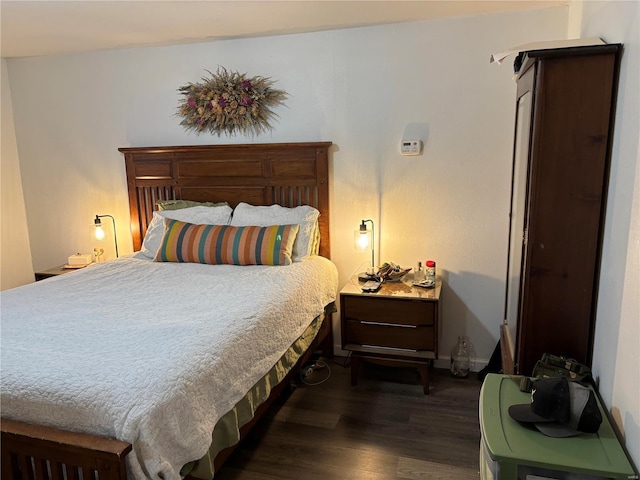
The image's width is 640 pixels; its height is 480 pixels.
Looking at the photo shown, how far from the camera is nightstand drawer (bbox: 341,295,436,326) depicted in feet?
8.79

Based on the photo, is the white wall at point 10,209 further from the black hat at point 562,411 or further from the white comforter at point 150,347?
the black hat at point 562,411

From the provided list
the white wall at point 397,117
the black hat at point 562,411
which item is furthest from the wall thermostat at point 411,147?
the black hat at point 562,411

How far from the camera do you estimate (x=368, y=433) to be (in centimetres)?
241

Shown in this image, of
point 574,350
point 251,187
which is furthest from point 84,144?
point 574,350

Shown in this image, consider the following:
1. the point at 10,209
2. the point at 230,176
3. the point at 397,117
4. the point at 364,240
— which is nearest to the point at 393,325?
the point at 364,240

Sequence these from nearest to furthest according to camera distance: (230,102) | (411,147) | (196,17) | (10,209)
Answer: (196,17), (411,147), (230,102), (10,209)

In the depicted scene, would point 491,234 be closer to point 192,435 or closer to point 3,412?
point 192,435

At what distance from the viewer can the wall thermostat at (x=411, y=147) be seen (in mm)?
2943

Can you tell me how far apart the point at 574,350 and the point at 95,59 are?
12.0 ft

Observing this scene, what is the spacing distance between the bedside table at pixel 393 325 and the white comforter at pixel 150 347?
230 mm

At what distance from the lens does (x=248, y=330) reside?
6.62 ft

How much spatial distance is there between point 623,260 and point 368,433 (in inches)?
59.2

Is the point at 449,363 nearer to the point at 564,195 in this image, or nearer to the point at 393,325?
the point at 393,325

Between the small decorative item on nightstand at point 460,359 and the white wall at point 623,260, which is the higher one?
the white wall at point 623,260
